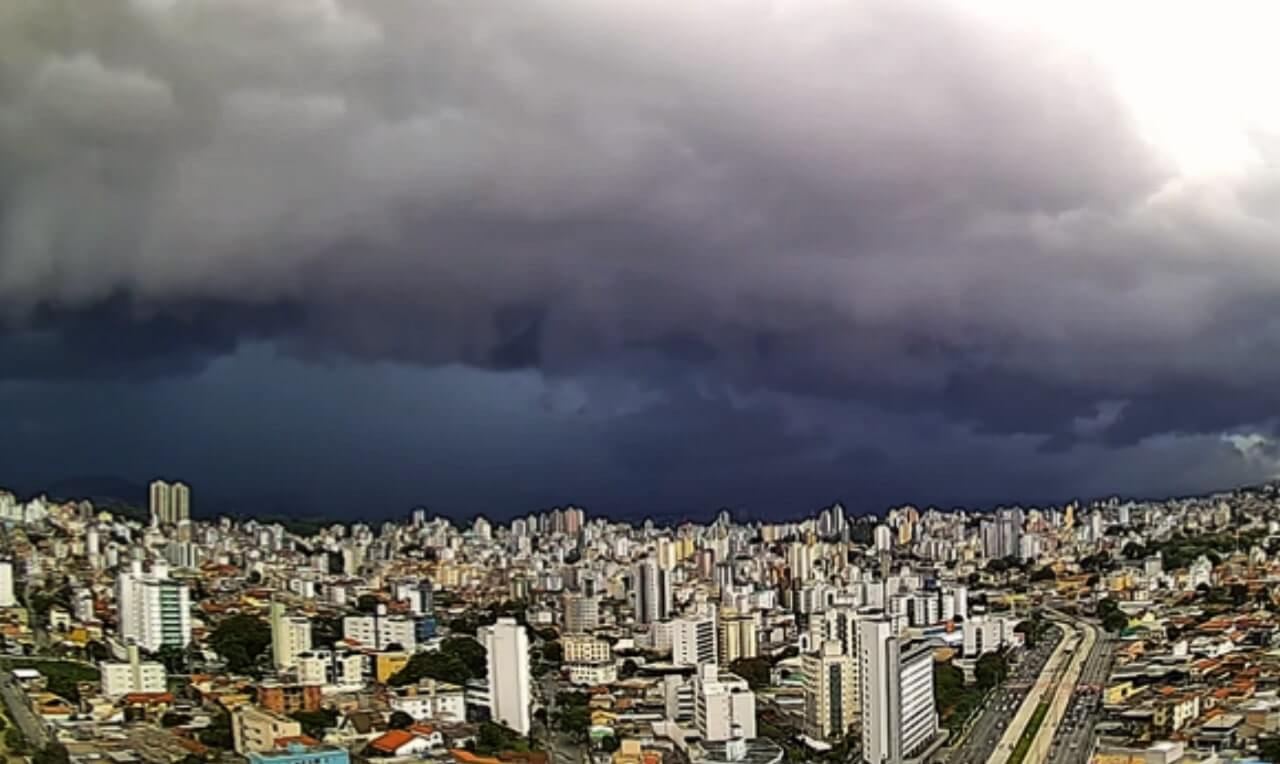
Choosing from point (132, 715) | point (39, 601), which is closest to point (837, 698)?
point (132, 715)

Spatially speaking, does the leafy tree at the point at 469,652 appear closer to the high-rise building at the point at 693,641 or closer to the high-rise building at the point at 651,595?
the high-rise building at the point at 693,641

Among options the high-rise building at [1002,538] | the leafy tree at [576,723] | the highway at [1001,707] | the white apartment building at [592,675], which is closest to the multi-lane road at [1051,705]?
the highway at [1001,707]

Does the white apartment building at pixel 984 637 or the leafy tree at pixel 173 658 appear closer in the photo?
the leafy tree at pixel 173 658

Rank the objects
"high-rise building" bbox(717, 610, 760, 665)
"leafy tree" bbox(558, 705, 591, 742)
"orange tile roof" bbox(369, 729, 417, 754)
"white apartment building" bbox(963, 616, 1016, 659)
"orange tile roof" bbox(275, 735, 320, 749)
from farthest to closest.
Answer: "white apartment building" bbox(963, 616, 1016, 659) < "high-rise building" bbox(717, 610, 760, 665) < "leafy tree" bbox(558, 705, 591, 742) < "orange tile roof" bbox(369, 729, 417, 754) < "orange tile roof" bbox(275, 735, 320, 749)

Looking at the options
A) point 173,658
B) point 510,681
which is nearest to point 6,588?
point 173,658

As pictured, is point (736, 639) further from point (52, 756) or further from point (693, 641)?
point (52, 756)

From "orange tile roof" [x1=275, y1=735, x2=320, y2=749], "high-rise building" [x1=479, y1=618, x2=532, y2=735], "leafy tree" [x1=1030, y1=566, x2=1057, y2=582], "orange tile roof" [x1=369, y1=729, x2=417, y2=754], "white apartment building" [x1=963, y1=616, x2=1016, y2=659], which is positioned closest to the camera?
"orange tile roof" [x1=275, y1=735, x2=320, y2=749]

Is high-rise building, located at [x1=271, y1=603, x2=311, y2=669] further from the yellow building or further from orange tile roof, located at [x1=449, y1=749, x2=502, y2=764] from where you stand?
orange tile roof, located at [x1=449, y1=749, x2=502, y2=764]

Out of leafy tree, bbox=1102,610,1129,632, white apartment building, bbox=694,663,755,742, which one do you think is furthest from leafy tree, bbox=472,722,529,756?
leafy tree, bbox=1102,610,1129,632
